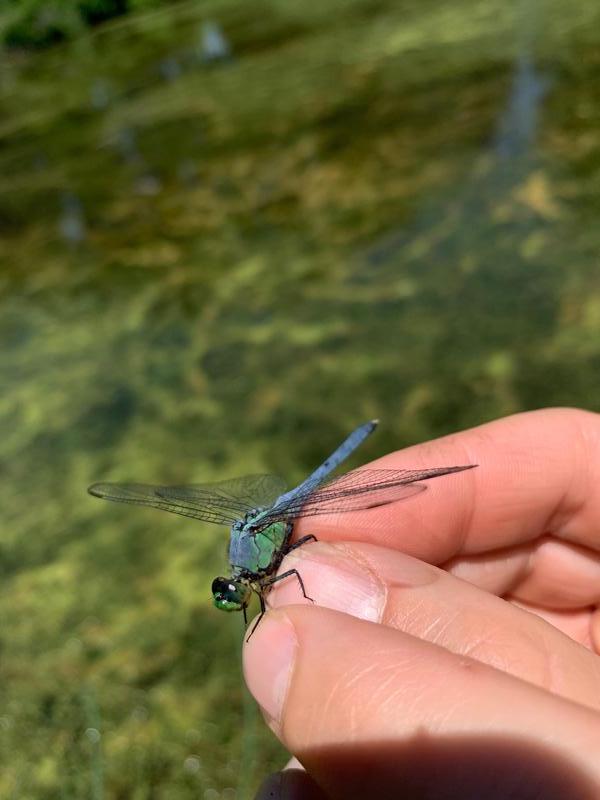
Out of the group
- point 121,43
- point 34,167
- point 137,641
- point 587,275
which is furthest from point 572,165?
point 121,43

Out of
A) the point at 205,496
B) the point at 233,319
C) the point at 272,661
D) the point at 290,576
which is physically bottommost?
the point at 233,319

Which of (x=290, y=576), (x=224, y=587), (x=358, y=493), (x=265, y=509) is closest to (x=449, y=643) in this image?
(x=290, y=576)

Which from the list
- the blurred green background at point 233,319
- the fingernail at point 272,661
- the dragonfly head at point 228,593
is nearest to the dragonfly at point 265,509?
the dragonfly head at point 228,593

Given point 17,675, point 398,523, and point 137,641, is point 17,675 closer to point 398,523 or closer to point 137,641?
point 137,641

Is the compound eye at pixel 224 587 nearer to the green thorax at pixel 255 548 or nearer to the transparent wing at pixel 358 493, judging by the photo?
the green thorax at pixel 255 548

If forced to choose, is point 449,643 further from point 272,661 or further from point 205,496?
point 205,496

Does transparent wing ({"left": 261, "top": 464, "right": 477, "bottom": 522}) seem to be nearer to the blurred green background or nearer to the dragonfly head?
the dragonfly head
